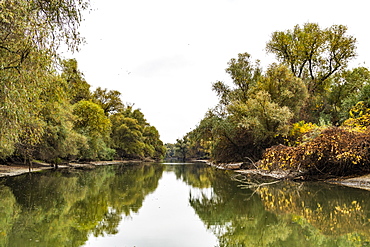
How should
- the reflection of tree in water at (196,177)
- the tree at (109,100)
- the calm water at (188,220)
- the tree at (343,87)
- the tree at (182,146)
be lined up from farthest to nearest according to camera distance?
the tree at (182,146)
the tree at (109,100)
the tree at (343,87)
the reflection of tree in water at (196,177)
the calm water at (188,220)

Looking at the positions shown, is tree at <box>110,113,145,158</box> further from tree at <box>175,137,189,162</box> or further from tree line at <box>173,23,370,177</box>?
tree at <box>175,137,189,162</box>

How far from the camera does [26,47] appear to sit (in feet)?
23.5

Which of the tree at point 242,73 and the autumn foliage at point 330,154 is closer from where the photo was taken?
the autumn foliage at point 330,154

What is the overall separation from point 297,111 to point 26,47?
22.0 meters

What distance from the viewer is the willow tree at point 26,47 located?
6.66 metres

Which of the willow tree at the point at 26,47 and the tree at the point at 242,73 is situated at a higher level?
the tree at the point at 242,73

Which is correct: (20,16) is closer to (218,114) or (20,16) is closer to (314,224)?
(314,224)

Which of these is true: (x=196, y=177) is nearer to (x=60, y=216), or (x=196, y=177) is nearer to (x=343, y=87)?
(x=60, y=216)

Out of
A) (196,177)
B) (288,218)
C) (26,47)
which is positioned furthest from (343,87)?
(26,47)

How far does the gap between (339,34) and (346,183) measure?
20995 millimetres

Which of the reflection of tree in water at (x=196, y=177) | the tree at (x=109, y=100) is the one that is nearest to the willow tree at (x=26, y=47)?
the reflection of tree in water at (x=196, y=177)

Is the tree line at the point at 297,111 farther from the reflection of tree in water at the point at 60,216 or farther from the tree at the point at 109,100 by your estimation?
the tree at the point at 109,100

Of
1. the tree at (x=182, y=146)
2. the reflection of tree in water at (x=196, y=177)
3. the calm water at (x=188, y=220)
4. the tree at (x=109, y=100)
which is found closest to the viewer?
the calm water at (x=188, y=220)

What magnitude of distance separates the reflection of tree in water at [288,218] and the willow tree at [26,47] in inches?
209
